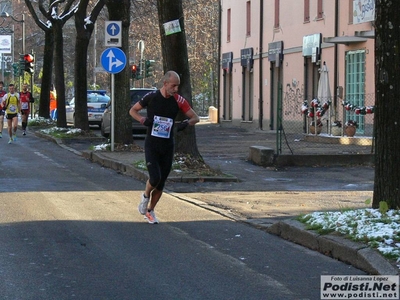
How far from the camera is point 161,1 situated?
1706 cm

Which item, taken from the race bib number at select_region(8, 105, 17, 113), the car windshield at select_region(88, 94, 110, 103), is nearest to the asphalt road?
the race bib number at select_region(8, 105, 17, 113)

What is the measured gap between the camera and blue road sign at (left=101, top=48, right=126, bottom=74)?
21750 millimetres

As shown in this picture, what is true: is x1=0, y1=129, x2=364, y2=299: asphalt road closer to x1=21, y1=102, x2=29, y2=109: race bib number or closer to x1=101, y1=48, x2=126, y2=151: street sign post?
x1=101, y1=48, x2=126, y2=151: street sign post

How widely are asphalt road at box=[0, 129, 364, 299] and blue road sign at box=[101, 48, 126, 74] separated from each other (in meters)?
8.10

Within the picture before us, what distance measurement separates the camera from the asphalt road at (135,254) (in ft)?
23.7

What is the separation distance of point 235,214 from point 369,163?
839 cm

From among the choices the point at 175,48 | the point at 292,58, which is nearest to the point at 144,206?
the point at 175,48

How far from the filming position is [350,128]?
2562cm

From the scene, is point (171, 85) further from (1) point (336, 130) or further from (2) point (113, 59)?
(1) point (336, 130)

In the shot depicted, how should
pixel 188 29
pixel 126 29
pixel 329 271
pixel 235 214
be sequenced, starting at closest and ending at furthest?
pixel 329 271
pixel 235 214
pixel 126 29
pixel 188 29

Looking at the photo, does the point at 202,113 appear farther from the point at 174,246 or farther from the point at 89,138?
the point at 174,246

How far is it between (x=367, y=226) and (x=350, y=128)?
17.0m

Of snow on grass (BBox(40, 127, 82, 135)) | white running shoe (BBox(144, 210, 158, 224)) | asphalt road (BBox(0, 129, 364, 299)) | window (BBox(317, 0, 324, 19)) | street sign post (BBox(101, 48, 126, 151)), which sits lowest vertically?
asphalt road (BBox(0, 129, 364, 299))

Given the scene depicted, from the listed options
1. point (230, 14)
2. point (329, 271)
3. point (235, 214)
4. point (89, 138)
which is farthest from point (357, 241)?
point (230, 14)
